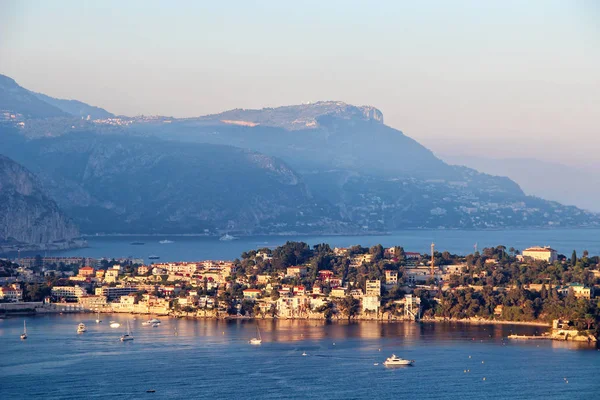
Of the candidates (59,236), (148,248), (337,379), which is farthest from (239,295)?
(59,236)

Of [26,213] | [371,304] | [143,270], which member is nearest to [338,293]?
[371,304]

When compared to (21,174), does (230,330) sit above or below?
below

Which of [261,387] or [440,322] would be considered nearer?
[261,387]

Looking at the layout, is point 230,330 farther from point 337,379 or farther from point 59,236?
point 59,236

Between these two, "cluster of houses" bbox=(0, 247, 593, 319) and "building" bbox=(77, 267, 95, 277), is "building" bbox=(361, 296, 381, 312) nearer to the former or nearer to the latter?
"cluster of houses" bbox=(0, 247, 593, 319)

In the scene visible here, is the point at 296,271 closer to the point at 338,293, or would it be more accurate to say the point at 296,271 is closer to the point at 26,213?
the point at 338,293
